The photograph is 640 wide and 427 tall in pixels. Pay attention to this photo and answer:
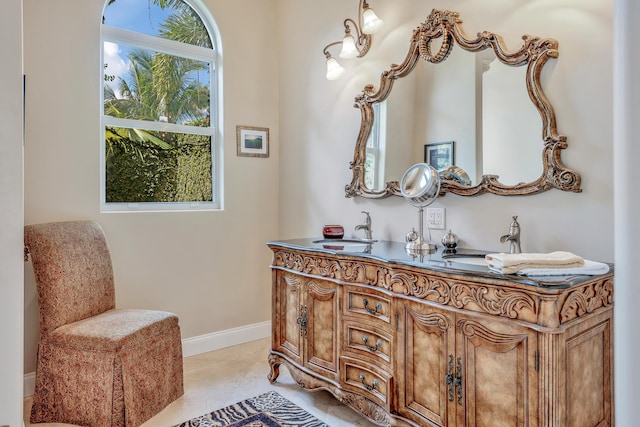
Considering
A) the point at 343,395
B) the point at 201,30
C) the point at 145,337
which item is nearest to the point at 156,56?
the point at 201,30

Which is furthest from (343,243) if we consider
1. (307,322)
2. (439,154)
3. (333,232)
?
(439,154)

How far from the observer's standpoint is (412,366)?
179cm

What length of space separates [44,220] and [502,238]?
8.53 ft

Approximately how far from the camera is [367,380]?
2.02 m

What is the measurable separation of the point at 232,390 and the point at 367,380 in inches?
37.6

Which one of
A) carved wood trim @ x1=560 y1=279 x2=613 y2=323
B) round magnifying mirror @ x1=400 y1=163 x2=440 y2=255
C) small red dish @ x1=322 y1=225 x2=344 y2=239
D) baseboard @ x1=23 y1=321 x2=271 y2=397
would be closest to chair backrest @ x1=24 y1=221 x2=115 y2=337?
baseboard @ x1=23 y1=321 x2=271 y2=397

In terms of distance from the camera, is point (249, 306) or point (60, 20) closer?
point (60, 20)

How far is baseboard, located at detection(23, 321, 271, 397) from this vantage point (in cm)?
308

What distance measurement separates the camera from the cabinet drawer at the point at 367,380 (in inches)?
74.3

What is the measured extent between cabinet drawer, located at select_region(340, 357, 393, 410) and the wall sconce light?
6.05 ft

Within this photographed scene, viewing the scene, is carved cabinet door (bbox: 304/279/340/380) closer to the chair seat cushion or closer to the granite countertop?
the granite countertop
